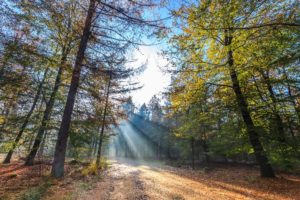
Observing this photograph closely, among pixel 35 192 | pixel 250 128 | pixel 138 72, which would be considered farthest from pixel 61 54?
pixel 250 128

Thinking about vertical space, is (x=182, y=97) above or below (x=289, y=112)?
above

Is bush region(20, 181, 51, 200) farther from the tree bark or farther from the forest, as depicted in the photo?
the tree bark

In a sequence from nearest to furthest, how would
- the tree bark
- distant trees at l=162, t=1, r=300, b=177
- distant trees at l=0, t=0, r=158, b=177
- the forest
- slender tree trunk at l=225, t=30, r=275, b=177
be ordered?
the forest → distant trees at l=0, t=0, r=158, b=177 → the tree bark → distant trees at l=162, t=1, r=300, b=177 → slender tree trunk at l=225, t=30, r=275, b=177

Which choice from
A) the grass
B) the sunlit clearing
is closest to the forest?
the grass

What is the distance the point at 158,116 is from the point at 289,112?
1377 inches

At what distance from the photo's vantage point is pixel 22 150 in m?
8.29

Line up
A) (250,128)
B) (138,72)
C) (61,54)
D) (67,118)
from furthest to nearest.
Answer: (138,72) → (250,128) → (67,118) → (61,54)

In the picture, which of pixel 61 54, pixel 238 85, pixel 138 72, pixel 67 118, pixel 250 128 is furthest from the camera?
pixel 138 72

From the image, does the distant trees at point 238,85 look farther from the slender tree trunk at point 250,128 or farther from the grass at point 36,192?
the grass at point 36,192

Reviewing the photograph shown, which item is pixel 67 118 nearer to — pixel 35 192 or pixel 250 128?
pixel 35 192

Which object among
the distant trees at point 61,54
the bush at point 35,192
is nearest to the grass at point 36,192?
the bush at point 35,192

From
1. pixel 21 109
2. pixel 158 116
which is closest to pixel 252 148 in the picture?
pixel 21 109

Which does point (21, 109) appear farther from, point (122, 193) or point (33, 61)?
point (122, 193)

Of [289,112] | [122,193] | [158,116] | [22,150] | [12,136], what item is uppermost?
[158,116]
